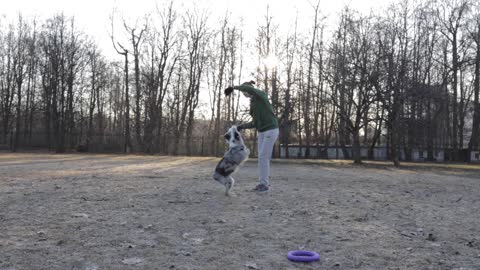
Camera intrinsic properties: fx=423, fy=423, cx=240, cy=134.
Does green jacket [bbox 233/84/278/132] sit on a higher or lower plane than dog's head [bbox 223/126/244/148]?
higher

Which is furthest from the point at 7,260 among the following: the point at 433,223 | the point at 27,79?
the point at 27,79

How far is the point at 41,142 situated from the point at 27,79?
710 centimetres

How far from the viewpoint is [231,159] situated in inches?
303

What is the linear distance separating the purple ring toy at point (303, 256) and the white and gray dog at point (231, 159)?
3694mm

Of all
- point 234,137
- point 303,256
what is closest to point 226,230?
point 303,256

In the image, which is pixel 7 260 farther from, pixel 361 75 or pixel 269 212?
pixel 361 75

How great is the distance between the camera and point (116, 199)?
7.27 meters

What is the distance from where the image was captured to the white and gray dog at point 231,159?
768 centimetres

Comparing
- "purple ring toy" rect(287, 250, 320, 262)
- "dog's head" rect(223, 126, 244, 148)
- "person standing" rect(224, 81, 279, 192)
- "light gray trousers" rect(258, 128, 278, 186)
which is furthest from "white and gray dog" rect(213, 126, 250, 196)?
"purple ring toy" rect(287, 250, 320, 262)

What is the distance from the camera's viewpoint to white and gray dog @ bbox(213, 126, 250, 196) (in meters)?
7.68

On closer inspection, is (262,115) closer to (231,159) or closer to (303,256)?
(231,159)

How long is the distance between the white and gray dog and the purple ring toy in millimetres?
3694

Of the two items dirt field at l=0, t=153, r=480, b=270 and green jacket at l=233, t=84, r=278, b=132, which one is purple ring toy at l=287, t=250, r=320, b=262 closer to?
dirt field at l=0, t=153, r=480, b=270

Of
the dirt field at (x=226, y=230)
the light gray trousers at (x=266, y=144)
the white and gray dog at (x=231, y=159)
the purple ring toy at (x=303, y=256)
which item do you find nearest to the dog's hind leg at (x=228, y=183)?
the white and gray dog at (x=231, y=159)
